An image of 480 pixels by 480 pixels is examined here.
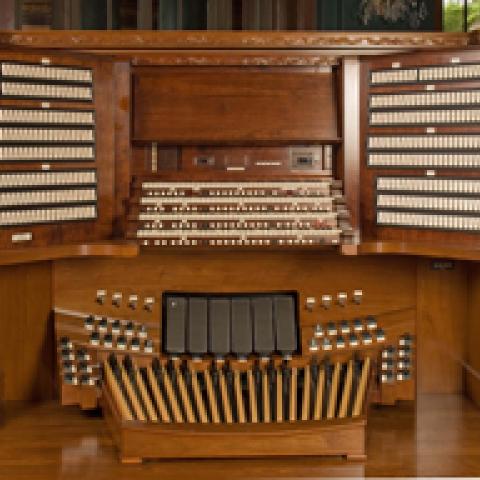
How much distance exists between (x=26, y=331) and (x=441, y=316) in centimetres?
184

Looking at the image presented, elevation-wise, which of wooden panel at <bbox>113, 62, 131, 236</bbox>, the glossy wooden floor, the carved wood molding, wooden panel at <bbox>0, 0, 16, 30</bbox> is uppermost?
wooden panel at <bbox>0, 0, 16, 30</bbox>

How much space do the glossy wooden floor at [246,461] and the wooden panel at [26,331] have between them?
131 millimetres

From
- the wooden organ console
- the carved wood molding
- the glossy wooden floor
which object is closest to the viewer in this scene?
the glossy wooden floor

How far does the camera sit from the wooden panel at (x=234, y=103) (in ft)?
12.7

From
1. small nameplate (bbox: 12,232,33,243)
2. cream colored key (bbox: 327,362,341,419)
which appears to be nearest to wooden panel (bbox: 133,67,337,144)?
small nameplate (bbox: 12,232,33,243)

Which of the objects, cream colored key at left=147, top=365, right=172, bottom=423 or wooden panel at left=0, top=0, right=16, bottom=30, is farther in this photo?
wooden panel at left=0, top=0, right=16, bottom=30

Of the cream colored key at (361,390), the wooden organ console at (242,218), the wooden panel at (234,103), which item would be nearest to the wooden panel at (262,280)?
the wooden organ console at (242,218)

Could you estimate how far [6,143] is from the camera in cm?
345

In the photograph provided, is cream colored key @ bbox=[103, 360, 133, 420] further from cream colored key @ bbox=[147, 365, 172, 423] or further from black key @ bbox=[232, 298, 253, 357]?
black key @ bbox=[232, 298, 253, 357]

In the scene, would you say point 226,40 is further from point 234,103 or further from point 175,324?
point 175,324

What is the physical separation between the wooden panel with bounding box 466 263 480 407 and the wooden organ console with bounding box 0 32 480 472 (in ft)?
0.06

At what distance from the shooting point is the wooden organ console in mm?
3547

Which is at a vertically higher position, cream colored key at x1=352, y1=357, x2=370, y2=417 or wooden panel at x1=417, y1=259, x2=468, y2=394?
wooden panel at x1=417, y1=259, x2=468, y2=394

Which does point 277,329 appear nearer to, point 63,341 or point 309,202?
point 309,202
